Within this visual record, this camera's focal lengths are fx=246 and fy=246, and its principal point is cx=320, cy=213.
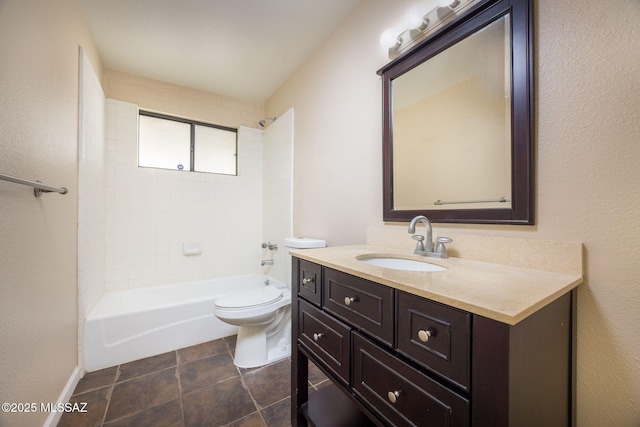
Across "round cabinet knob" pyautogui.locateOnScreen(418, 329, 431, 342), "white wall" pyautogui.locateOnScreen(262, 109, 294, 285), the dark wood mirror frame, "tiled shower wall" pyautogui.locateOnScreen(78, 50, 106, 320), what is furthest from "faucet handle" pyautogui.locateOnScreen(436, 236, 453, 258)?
"tiled shower wall" pyautogui.locateOnScreen(78, 50, 106, 320)

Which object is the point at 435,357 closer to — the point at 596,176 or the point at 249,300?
the point at 596,176

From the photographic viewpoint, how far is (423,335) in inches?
24.9

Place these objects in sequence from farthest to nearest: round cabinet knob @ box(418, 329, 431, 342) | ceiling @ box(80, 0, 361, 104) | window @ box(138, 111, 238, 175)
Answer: window @ box(138, 111, 238, 175)
ceiling @ box(80, 0, 361, 104)
round cabinet knob @ box(418, 329, 431, 342)

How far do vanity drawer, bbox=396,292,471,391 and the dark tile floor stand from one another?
1.05 meters

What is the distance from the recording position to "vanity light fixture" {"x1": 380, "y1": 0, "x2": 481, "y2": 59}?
1079 mm

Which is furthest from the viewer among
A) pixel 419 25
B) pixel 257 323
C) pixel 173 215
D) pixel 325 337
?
pixel 173 215

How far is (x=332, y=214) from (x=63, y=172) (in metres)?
1.66

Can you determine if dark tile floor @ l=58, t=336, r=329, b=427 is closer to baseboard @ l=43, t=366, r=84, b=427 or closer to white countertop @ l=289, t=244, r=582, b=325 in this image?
baseboard @ l=43, t=366, r=84, b=427

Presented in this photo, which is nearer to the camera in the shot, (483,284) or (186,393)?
(483,284)

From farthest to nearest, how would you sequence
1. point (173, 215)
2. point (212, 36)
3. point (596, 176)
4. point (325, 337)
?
point (173, 215), point (212, 36), point (325, 337), point (596, 176)

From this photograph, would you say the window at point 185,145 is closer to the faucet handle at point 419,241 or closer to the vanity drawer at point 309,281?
the vanity drawer at point 309,281

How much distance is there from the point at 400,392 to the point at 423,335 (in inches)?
8.3

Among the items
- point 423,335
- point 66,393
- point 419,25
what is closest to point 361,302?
point 423,335

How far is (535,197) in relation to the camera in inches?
33.9
